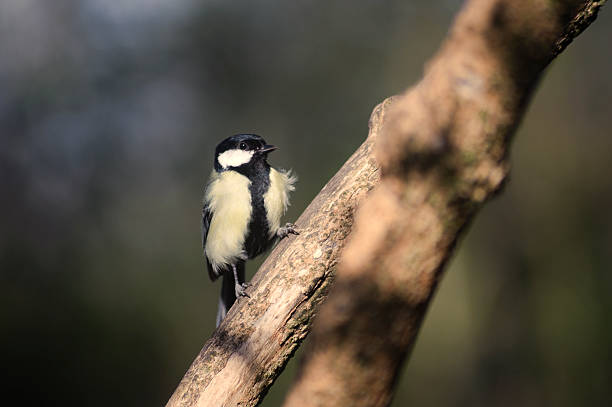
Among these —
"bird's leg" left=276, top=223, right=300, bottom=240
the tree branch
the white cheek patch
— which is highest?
the white cheek patch

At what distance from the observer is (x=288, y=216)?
Result: 628 centimetres

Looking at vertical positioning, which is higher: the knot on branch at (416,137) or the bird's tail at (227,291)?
the bird's tail at (227,291)

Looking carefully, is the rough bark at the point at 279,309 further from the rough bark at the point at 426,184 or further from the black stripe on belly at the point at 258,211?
the black stripe on belly at the point at 258,211

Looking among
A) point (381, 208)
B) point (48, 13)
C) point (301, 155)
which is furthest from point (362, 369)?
point (48, 13)

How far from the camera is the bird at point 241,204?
2.91 m

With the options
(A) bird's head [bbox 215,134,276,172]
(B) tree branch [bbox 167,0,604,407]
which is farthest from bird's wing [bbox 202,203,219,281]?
(B) tree branch [bbox 167,0,604,407]

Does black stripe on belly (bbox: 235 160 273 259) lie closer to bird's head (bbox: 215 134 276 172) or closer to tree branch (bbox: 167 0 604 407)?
bird's head (bbox: 215 134 276 172)

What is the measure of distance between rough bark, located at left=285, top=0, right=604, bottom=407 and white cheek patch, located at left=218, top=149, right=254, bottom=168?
1936 mm

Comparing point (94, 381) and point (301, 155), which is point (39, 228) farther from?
point (301, 155)

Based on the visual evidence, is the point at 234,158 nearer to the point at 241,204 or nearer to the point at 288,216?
the point at 241,204

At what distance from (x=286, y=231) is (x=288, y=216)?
3.88 metres

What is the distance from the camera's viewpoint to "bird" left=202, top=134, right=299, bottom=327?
291 cm

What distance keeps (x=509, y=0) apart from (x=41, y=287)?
5467 millimetres

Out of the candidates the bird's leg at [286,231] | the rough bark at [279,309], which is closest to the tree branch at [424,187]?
the rough bark at [279,309]
